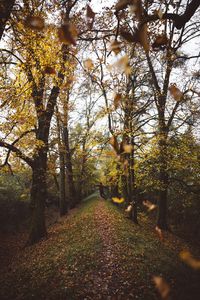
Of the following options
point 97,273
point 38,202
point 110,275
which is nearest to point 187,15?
point 110,275

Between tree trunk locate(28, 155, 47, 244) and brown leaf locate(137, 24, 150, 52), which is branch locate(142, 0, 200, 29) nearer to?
brown leaf locate(137, 24, 150, 52)

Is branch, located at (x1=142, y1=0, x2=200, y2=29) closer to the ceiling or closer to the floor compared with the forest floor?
closer to the ceiling

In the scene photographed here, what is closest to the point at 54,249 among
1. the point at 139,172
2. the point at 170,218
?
the point at 139,172

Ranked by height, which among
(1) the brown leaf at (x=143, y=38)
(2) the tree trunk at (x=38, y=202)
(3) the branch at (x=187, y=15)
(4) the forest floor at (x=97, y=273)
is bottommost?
(4) the forest floor at (x=97, y=273)

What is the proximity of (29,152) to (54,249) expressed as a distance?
515 centimetres

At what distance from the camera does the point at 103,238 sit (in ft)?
30.7

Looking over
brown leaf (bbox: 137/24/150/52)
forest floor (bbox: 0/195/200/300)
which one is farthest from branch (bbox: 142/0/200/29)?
forest floor (bbox: 0/195/200/300)

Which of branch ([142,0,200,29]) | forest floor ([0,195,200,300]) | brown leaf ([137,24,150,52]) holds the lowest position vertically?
forest floor ([0,195,200,300])

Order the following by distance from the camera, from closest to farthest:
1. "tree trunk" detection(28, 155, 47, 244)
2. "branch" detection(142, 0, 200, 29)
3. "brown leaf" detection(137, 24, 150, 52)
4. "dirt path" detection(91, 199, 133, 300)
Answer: "brown leaf" detection(137, 24, 150, 52) → "branch" detection(142, 0, 200, 29) → "dirt path" detection(91, 199, 133, 300) → "tree trunk" detection(28, 155, 47, 244)

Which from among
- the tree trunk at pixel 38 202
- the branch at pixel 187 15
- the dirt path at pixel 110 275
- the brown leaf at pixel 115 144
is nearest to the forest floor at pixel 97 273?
the dirt path at pixel 110 275

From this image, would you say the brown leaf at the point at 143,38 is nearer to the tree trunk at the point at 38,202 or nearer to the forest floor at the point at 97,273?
the forest floor at the point at 97,273

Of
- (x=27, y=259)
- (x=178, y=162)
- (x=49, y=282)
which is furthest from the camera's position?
(x=178, y=162)

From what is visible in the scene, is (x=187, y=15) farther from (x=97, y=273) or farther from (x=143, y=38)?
(x=97, y=273)

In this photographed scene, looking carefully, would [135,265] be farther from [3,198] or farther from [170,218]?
[3,198]
